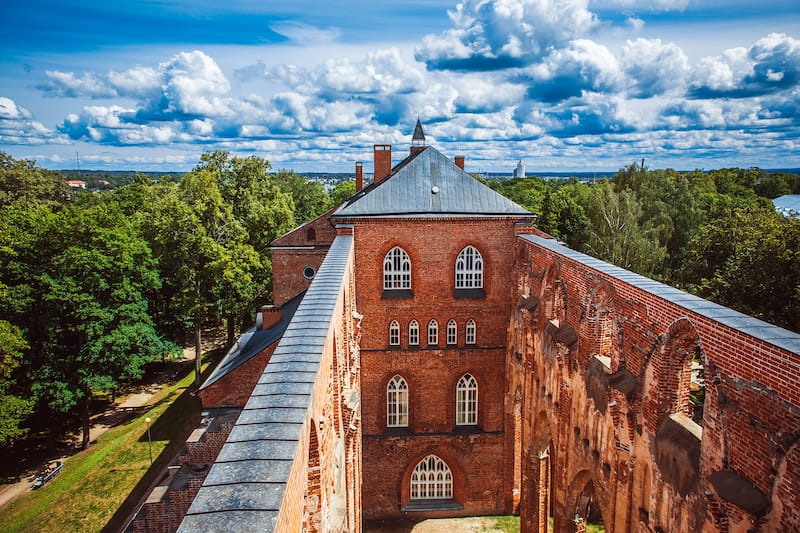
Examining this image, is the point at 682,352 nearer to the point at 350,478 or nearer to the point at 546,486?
the point at 350,478

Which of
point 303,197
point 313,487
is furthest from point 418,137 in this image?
point 303,197

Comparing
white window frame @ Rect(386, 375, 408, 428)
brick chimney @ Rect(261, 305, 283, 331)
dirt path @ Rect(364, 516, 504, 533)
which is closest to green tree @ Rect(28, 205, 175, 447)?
brick chimney @ Rect(261, 305, 283, 331)

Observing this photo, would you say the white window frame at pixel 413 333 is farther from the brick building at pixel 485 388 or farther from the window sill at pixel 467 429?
the window sill at pixel 467 429

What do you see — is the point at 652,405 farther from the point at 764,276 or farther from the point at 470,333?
the point at 764,276

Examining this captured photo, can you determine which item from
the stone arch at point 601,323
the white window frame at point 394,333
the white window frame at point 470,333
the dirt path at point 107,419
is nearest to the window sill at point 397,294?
the white window frame at point 394,333

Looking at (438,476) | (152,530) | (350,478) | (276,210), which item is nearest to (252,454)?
(350,478)

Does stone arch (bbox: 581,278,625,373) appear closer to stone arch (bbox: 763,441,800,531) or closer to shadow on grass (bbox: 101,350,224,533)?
stone arch (bbox: 763,441,800,531)
